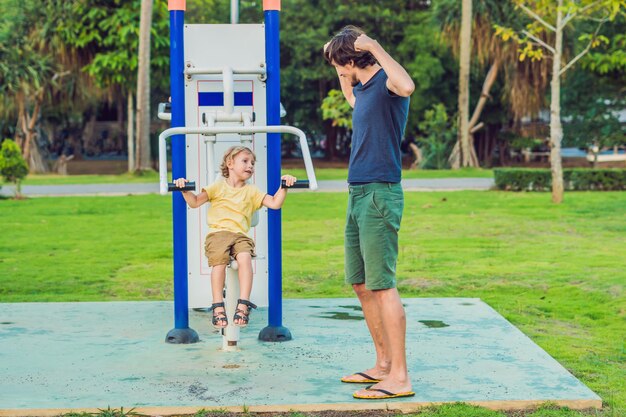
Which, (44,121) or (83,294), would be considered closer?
(83,294)

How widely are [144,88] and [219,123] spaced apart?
21449 mm

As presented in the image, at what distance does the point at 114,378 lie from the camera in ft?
17.9

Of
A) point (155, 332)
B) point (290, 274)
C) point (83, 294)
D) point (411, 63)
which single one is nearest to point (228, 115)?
point (155, 332)

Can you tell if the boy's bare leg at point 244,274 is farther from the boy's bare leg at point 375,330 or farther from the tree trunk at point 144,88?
the tree trunk at point 144,88

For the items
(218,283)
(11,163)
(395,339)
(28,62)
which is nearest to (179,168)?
(218,283)

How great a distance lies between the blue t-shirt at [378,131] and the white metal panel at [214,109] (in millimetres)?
1568

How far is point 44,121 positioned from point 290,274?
98.2 feet

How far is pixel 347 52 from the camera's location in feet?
16.6

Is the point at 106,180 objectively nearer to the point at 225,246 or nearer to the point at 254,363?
the point at 225,246

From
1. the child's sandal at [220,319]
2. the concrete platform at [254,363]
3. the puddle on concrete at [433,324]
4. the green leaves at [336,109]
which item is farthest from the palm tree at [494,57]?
the child's sandal at [220,319]

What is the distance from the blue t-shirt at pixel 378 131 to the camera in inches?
201

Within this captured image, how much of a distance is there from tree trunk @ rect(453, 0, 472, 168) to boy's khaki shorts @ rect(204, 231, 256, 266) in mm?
24590

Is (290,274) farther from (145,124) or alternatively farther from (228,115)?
(145,124)

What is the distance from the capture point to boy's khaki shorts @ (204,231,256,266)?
5.97 metres
